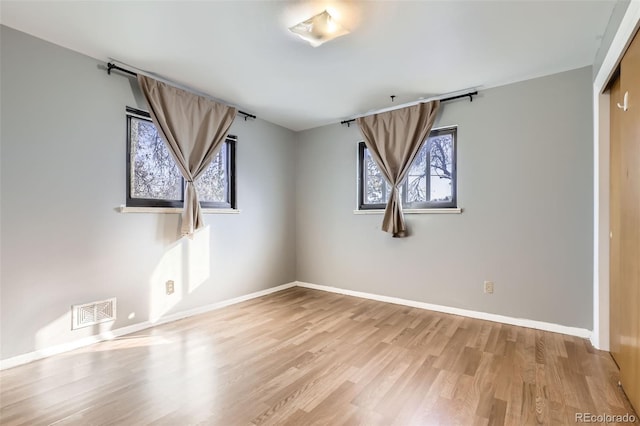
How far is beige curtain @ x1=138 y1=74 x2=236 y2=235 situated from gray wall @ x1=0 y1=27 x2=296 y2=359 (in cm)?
20

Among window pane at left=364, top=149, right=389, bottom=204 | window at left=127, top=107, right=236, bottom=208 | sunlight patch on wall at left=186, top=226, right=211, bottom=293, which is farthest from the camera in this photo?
window pane at left=364, top=149, right=389, bottom=204

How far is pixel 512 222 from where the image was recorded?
113 inches

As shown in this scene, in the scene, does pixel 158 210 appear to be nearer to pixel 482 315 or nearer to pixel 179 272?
pixel 179 272

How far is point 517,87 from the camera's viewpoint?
285cm

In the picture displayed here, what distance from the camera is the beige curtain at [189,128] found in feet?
9.05

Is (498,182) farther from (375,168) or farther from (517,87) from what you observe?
(375,168)

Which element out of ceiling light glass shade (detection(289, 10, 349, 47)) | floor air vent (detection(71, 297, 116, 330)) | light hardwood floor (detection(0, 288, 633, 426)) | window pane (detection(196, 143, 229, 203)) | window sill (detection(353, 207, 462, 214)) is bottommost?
light hardwood floor (detection(0, 288, 633, 426))

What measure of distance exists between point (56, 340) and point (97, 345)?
27 cm

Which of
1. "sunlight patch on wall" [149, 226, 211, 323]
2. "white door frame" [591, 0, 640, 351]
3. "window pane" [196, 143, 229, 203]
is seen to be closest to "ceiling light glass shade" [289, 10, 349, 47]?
"window pane" [196, 143, 229, 203]

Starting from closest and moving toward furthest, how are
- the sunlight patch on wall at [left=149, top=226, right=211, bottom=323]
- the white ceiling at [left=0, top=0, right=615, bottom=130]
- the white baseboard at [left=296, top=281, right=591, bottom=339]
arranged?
1. the white ceiling at [left=0, top=0, right=615, bottom=130]
2. the white baseboard at [left=296, top=281, right=591, bottom=339]
3. the sunlight patch on wall at [left=149, top=226, right=211, bottom=323]

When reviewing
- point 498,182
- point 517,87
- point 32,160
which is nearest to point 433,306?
point 498,182

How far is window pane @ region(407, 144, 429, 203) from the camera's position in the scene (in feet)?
11.3

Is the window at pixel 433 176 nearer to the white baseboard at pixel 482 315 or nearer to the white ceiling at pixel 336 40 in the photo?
the white ceiling at pixel 336 40

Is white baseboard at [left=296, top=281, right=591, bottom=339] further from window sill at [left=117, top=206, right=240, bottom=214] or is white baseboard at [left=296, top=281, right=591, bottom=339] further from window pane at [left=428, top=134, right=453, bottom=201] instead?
window sill at [left=117, top=206, right=240, bottom=214]
